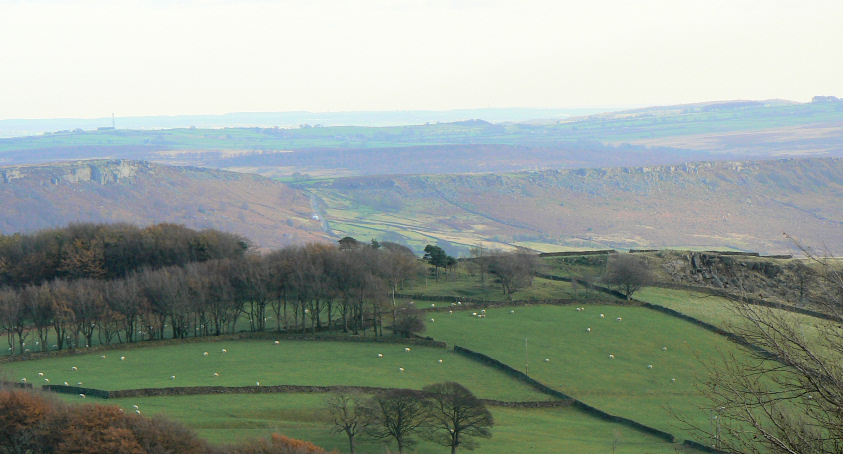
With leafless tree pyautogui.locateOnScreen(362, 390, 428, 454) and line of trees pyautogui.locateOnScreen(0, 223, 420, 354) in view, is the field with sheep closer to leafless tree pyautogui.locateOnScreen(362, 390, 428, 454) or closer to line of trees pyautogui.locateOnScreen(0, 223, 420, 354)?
leafless tree pyautogui.locateOnScreen(362, 390, 428, 454)

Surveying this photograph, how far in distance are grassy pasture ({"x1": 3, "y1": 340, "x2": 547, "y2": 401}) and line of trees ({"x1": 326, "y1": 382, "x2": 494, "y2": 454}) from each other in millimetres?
9228

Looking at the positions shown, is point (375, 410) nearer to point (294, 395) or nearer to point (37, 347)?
point (294, 395)

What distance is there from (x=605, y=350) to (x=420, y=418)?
83.1 feet

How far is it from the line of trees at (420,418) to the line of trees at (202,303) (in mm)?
23875

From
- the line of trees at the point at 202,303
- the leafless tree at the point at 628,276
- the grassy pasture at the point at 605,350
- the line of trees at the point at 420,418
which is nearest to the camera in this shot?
the line of trees at the point at 420,418

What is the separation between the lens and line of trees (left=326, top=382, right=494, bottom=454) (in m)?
43.2

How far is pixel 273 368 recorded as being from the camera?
192ft

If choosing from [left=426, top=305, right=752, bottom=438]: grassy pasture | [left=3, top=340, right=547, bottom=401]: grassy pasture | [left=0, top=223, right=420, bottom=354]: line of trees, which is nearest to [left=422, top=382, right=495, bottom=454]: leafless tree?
[left=3, top=340, right=547, bottom=401]: grassy pasture

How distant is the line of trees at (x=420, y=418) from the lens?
1702 inches

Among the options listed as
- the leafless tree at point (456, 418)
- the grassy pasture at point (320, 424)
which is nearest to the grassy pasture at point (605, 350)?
the grassy pasture at point (320, 424)

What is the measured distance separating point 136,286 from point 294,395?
90.1 ft

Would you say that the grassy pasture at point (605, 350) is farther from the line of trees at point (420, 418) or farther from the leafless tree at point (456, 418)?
the line of trees at point (420, 418)

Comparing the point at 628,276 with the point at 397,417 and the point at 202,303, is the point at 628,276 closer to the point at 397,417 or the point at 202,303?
the point at 202,303

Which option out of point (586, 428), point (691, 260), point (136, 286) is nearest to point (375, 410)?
point (586, 428)
